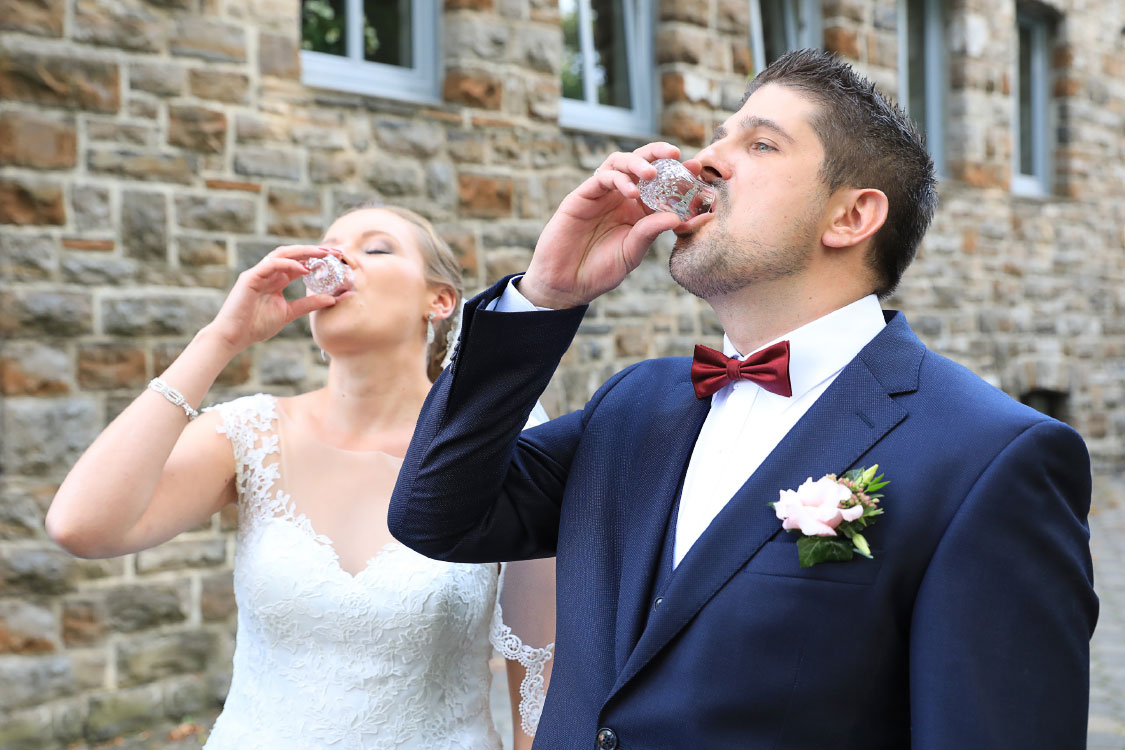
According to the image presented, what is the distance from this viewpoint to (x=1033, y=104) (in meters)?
10.8

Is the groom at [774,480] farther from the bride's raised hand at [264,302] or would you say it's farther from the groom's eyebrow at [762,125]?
the bride's raised hand at [264,302]

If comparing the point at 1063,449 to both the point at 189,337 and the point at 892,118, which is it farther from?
the point at 189,337

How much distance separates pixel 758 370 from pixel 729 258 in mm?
202

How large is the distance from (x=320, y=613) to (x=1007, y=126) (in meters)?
9.15

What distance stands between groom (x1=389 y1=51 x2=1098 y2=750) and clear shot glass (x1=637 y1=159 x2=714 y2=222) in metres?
0.03

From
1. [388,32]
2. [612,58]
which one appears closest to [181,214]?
[388,32]

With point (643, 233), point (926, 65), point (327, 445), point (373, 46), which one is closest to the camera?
point (643, 233)

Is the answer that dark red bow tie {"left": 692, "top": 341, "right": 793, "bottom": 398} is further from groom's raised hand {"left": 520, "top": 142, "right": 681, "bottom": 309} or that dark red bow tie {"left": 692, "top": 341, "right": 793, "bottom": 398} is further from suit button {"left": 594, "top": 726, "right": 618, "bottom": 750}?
suit button {"left": 594, "top": 726, "right": 618, "bottom": 750}

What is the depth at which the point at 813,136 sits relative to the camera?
1.94 meters

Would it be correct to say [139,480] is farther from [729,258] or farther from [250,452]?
[729,258]

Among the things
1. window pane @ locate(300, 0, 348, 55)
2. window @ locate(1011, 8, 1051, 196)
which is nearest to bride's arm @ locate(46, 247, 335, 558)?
window pane @ locate(300, 0, 348, 55)

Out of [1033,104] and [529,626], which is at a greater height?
[1033,104]

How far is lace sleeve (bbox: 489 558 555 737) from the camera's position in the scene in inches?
103

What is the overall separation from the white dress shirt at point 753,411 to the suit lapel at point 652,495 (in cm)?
2
